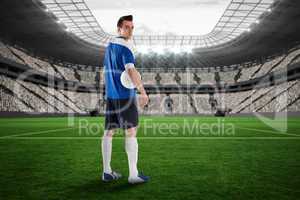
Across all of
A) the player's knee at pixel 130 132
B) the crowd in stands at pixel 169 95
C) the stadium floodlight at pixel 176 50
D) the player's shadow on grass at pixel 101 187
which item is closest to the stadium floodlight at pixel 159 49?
the stadium floodlight at pixel 176 50

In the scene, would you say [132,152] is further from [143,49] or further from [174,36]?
[143,49]

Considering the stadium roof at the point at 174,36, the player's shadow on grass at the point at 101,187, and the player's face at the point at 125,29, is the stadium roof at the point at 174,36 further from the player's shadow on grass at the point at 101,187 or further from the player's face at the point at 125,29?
the player's shadow on grass at the point at 101,187

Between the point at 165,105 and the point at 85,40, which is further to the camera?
the point at 165,105

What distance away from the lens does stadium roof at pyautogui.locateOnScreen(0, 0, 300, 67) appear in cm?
3406

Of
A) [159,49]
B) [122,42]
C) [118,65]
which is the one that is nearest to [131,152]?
[118,65]

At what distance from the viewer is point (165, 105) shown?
72438 mm

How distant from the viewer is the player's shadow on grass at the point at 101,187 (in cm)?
302

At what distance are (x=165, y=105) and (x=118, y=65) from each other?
6882 centimetres

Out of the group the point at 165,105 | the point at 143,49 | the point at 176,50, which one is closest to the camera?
the point at 143,49

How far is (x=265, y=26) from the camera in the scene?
41.3 meters

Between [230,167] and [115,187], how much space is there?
71.9 inches

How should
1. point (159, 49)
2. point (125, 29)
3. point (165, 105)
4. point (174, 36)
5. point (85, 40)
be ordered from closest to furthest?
point (125, 29), point (85, 40), point (174, 36), point (159, 49), point (165, 105)

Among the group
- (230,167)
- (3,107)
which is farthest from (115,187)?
(3,107)

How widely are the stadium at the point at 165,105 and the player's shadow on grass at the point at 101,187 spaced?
0.03 feet
